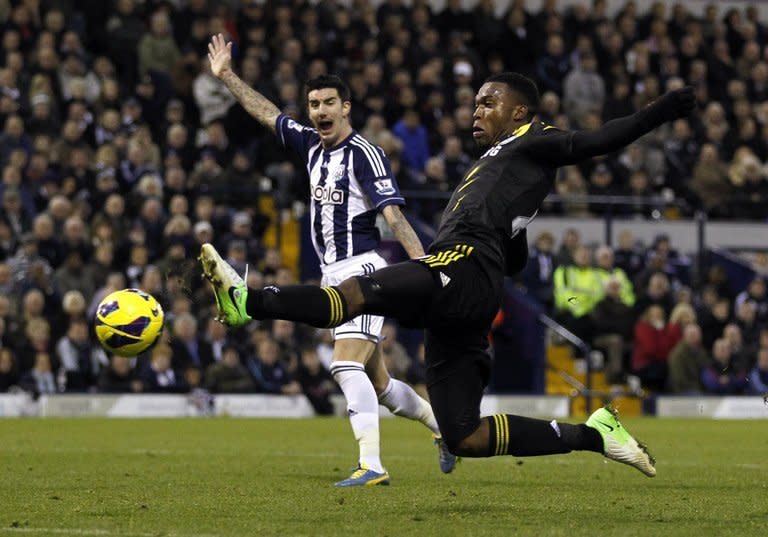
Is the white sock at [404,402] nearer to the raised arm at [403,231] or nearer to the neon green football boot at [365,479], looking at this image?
the neon green football boot at [365,479]

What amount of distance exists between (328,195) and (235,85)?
1105mm

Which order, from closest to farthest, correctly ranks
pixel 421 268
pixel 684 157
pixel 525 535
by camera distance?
pixel 525 535, pixel 421 268, pixel 684 157

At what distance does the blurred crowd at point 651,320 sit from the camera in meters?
22.7

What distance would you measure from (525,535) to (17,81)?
16.5 meters

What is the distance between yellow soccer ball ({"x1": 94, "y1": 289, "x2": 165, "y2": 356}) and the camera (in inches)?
346

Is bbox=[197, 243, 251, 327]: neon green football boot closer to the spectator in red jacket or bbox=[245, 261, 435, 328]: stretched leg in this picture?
bbox=[245, 261, 435, 328]: stretched leg

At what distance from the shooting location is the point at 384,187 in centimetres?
1053

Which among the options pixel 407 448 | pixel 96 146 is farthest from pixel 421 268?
pixel 96 146

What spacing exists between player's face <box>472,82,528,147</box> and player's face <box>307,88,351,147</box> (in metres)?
2.22

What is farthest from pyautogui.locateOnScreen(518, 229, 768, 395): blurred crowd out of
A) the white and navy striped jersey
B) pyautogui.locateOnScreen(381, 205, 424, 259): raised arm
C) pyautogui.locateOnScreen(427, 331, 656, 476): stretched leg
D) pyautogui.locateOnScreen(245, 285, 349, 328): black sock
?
pyautogui.locateOnScreen(245, 285, 349, 328): black sock

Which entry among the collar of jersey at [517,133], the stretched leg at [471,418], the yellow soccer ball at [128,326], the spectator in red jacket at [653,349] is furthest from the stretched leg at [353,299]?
the spectator in red jacket at [653,349]

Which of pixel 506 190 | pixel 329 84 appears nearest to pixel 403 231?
pixel 329 84

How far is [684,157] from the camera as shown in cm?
2755

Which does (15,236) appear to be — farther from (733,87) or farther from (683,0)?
(683,0)
